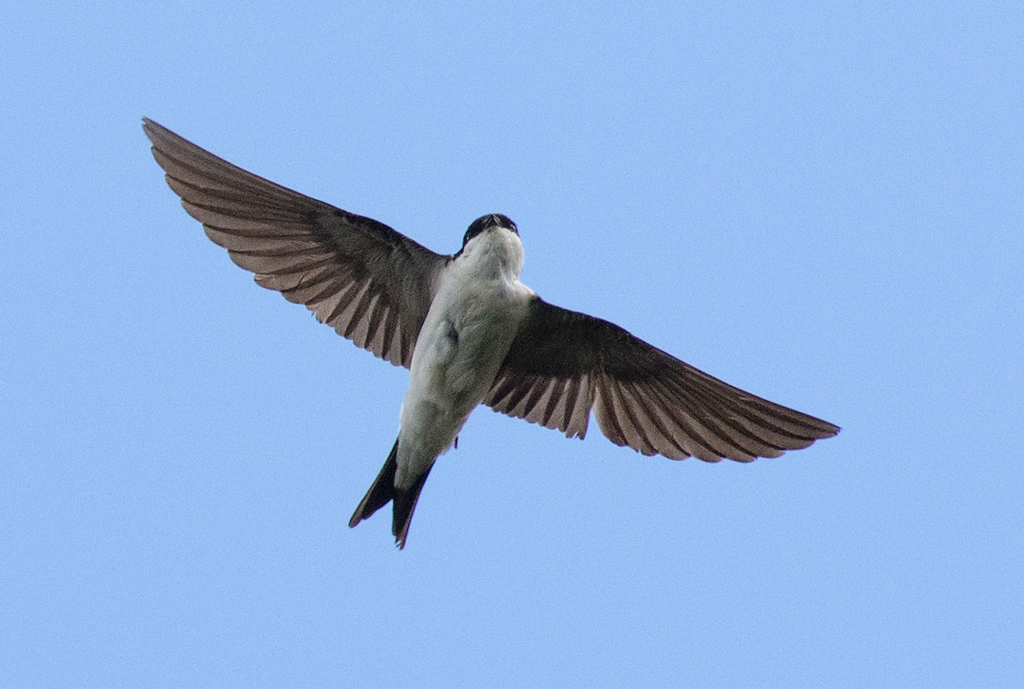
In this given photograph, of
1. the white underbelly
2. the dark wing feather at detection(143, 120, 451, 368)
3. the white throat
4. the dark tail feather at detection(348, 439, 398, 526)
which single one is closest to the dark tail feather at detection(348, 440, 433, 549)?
the dark tail feather at detection(348, 439, 398, 526)

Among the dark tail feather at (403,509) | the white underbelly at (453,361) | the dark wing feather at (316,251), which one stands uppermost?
the dark wing feather at (316,251)

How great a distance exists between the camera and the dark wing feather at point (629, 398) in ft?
27.0

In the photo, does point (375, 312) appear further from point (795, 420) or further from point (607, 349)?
point (795, 420)

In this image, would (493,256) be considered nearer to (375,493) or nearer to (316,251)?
(316,251)

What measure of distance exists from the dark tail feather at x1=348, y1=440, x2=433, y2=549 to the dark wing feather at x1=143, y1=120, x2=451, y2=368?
585 millimetres

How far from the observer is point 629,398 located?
852 cm

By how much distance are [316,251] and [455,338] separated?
939mm

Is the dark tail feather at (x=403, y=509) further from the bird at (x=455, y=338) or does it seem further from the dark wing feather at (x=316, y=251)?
the dark wing feather at (x=316, y=251)

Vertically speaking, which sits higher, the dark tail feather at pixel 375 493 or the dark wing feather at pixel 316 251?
the dark wing feather at pixel 316 251

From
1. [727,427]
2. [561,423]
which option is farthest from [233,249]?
[727,427]

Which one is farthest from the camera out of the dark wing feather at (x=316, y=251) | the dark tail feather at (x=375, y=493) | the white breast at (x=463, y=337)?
the dark tail feather at (x=375, y=493)

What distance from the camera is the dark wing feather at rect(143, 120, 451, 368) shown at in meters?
8.02

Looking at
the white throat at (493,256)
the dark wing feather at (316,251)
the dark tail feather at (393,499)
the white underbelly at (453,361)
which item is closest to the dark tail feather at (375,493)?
the dark tail feather at (393,499)

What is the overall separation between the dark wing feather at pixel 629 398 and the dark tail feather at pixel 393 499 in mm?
595
